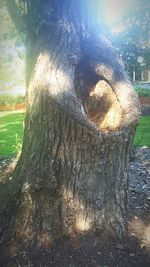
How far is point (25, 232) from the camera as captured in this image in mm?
4008

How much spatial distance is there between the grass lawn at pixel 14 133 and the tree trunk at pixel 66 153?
11.2 feet

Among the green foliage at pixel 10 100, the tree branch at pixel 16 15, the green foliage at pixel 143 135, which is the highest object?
the tree branch at pixel 16 15

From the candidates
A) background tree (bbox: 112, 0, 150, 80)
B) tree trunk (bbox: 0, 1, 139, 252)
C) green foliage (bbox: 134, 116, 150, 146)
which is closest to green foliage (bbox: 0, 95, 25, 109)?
background tree (bbox: 112, 0, 150, 80)

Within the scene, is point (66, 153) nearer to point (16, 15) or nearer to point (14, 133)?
point (16, 15)

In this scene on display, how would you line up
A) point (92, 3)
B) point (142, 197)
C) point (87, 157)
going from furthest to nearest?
point (142, 197) < point (92, 3) < point (87, 157)

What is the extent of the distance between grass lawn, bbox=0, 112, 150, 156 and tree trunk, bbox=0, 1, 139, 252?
3.41 meters

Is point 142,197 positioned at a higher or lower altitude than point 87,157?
lower

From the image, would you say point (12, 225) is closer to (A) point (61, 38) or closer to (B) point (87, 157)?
(B) point (87, 157)

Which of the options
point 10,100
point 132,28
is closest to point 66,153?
point 132,28

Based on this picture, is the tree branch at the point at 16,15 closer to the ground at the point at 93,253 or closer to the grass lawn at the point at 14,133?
the ground at the point at 93,253

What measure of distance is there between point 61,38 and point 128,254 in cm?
266

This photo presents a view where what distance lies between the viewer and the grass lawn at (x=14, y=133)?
9281 mm

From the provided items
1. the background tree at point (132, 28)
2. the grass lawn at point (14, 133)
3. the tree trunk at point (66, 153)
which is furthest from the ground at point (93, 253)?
the background tree at point (132, 28)

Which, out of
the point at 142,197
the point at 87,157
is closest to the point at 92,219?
the point at 87,157
